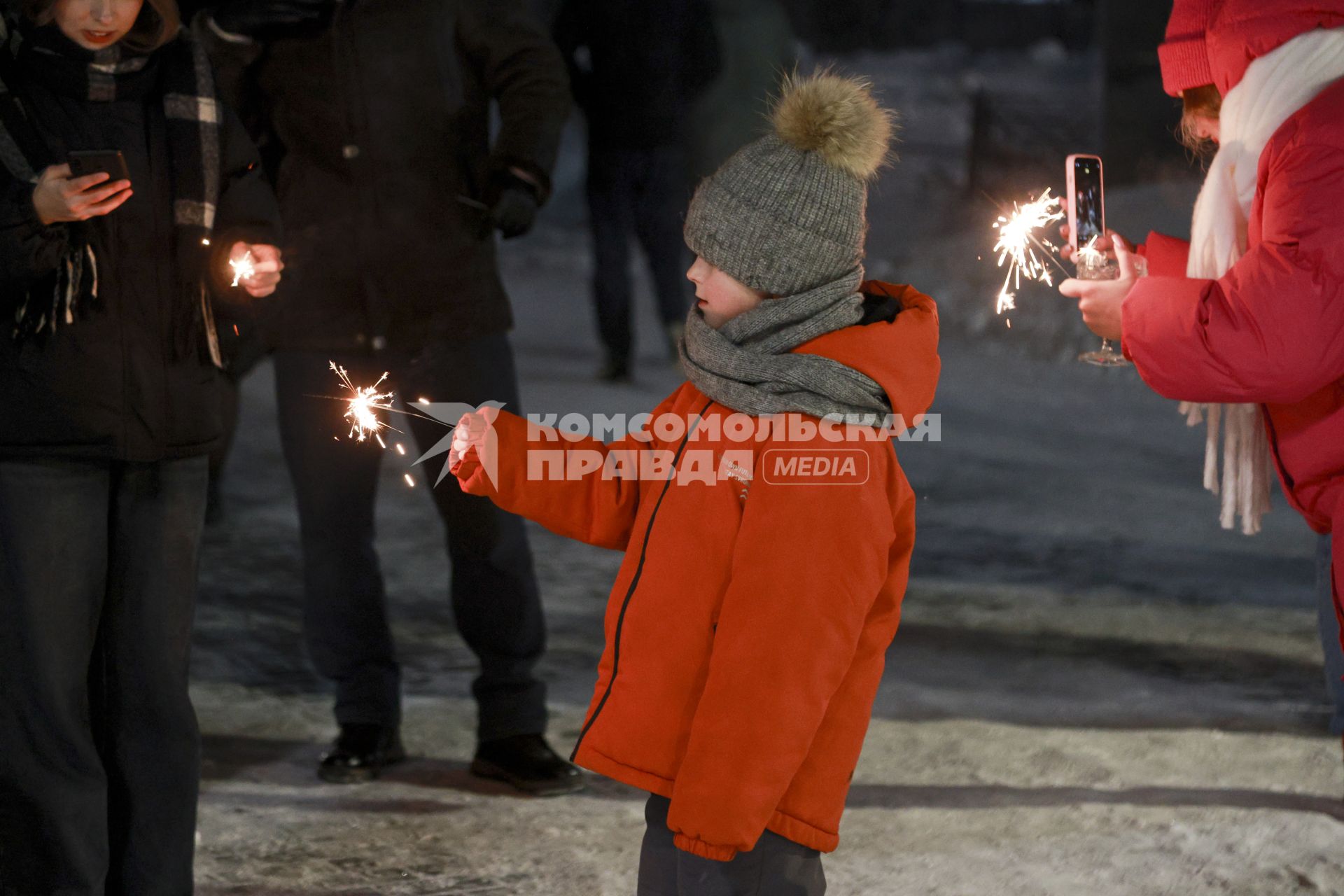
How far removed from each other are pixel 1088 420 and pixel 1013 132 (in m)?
8.80

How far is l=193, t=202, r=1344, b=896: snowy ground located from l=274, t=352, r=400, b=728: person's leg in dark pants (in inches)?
9.4

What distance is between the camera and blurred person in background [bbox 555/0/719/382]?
828 cm

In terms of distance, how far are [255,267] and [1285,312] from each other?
72.0 inches

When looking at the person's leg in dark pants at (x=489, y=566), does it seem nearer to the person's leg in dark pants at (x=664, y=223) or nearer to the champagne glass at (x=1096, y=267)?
the champagne glass at (x=1096, y=267)

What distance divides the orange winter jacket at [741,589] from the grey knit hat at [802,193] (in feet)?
0.42

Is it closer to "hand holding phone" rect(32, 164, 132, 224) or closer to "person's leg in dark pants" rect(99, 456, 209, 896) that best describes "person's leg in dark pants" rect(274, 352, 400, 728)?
"person's leg in dark pants" rect(99, 456, 209, 896)

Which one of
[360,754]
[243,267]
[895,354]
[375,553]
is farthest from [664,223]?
[895,354]

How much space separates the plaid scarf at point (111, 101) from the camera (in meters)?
2.46

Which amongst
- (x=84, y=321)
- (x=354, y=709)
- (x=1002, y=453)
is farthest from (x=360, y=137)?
(x=1002, y=453)

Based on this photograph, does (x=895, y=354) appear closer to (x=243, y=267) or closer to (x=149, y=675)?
(x=243, y=267)

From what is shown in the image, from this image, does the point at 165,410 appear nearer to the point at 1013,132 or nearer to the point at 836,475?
the point at 836,475

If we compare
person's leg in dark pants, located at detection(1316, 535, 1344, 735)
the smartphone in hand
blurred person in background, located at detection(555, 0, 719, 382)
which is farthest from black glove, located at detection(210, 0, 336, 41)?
blurred person in background, located at detection(555, 0, 719, 382)

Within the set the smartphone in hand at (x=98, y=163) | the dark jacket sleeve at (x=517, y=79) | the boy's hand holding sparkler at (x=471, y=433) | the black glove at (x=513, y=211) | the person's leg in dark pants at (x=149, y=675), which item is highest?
the dark jacket sleeve at (x=517, y=79)

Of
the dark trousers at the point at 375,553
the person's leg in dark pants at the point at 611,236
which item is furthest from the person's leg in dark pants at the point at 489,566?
the person's leg in dark pants at the point at 611,236
